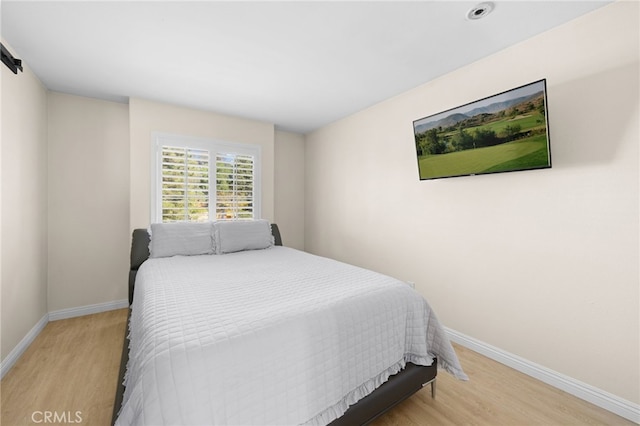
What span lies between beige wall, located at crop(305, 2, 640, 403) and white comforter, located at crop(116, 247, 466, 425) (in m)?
0.88

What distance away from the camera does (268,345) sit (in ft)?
3.71

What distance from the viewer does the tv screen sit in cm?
182

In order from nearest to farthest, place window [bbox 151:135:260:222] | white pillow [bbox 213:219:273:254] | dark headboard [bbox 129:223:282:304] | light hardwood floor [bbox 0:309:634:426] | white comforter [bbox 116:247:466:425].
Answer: white comforter [bbox 116:247:466:425] < light hardwood floor [bbox 0:309:634:426] < dark headboard [bbox 129:223:282:304] < white pillow [bbox 213:219:273:254] < window [bbox 151:135:260:222]

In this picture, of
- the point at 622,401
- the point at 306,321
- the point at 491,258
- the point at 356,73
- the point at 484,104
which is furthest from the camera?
the point at 356,73

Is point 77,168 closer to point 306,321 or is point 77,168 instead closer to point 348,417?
point 306,321

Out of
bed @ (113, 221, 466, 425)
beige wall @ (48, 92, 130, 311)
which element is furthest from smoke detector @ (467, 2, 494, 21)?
beige wall @ (48, 92, 130, 311)

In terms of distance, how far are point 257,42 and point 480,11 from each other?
4.93ft

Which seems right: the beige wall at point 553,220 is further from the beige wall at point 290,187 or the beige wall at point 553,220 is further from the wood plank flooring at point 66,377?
the wood plank flooring at point 66,377

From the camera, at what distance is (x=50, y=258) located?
2.97 meters

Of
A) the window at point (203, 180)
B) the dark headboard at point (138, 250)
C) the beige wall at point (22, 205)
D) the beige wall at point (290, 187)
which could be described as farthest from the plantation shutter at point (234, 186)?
the beige wall at point (22, 205)

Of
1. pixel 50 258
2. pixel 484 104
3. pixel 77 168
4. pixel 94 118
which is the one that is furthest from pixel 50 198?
pixel 484 104

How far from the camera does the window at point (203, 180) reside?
3.25 metres

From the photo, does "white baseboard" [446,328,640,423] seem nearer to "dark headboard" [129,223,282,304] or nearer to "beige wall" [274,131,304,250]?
"beige wall" [274,131,304,250]

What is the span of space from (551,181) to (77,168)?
4490 mm
